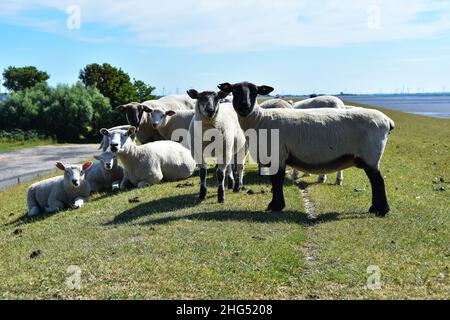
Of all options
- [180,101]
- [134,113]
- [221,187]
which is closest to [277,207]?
[221,187]

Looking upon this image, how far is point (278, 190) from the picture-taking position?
42.4ft

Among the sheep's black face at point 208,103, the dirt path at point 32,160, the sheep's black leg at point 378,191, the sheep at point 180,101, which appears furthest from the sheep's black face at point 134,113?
the sheep's black leg at point 378,191

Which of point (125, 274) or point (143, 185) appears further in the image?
point (143, 185)

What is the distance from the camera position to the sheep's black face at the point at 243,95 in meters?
12.8

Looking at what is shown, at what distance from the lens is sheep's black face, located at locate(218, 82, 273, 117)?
1276 centimetres

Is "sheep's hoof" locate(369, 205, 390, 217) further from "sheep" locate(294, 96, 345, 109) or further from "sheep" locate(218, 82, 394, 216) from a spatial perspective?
"sheep" locate(294, 96, 345, 109)

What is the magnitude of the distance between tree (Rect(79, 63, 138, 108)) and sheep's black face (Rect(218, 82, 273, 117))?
146ft

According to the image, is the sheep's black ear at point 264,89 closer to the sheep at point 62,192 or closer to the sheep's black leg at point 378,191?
the sheep's black leg at point 378,191

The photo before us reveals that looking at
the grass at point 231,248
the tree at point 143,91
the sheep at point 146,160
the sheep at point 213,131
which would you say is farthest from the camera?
the tree at point 143,91

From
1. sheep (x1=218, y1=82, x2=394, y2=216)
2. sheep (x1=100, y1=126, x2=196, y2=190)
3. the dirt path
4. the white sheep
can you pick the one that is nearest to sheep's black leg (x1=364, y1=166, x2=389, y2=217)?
sheep (x1=218, y1=82, x2=394, y2=216)

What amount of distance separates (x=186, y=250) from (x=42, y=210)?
8525 millimetres
